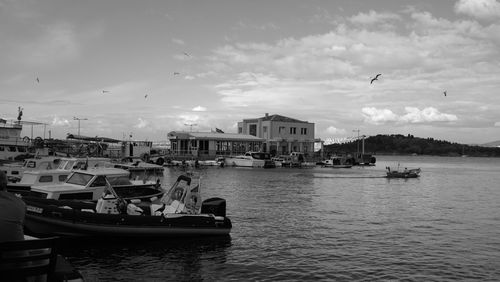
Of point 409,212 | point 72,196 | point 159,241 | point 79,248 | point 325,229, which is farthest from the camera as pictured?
point 409,212

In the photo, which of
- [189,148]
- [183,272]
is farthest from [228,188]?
[189,148]

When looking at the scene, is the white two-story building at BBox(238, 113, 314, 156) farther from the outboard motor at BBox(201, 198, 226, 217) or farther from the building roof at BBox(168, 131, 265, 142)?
the outboard motor at BBox(201, 198, 226, 217)

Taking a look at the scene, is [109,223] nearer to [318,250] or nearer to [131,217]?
[131,217]

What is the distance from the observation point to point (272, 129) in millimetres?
106188

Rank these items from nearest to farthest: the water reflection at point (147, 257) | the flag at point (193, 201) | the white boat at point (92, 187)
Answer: the water reflection at point (147, 257) < the flag at point (193, 201) < the white boat at point (92, 187)

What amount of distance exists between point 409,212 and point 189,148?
69603 millimetres

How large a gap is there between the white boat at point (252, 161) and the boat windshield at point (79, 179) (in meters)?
59.1

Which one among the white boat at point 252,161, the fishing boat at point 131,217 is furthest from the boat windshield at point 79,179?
the white boat at point 252,161

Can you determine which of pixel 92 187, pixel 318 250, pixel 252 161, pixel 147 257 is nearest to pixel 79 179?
pixel 92 187

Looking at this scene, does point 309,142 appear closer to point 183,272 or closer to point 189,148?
point 189,148

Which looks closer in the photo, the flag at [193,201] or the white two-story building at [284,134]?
the flag at [193,201]

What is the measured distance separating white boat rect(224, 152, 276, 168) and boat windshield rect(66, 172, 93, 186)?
5915 centimetres

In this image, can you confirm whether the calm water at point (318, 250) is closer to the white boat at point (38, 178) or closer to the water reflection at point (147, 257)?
the water reflection at point (147, 257)

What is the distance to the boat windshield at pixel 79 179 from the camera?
70.0ft
